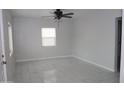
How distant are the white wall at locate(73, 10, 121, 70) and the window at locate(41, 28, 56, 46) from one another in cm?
137

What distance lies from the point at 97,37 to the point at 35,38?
11.0 ft

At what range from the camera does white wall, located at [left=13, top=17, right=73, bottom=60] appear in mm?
6352

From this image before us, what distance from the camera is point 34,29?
666 centimetres

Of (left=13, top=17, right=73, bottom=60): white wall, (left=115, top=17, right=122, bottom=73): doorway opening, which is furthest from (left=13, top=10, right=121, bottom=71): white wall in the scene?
(left=115, top=17, right=122, bottom=73): doorway opening

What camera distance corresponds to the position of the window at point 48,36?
696 centimetres

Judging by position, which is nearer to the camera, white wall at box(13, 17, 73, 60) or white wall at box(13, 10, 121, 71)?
white wall at box(13, 10, 121, 71)

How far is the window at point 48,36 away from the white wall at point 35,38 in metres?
0.23

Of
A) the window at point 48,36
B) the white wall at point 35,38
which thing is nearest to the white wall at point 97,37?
the white wall at point 35,38

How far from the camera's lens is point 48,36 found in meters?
7.07

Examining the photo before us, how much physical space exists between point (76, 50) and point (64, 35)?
1.18 metres

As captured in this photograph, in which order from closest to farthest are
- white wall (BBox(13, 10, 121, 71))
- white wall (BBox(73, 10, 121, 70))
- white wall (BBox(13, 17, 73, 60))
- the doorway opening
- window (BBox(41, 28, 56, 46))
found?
the doorway opening, white wall (BBox(73, 10, 121, 70)), white wall (BBox(13, 10, 121, 71)), white wall (BBox(13, 17, 73, 60)), window (BBox(41, 28, 56, 46))

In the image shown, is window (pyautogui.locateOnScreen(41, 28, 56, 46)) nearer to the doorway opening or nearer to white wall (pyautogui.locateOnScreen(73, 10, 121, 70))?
white wall (pyautogui.locateOnScreen(73, 10, 121, 70))

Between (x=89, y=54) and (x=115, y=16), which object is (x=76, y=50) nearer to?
(x=89, y=54)
